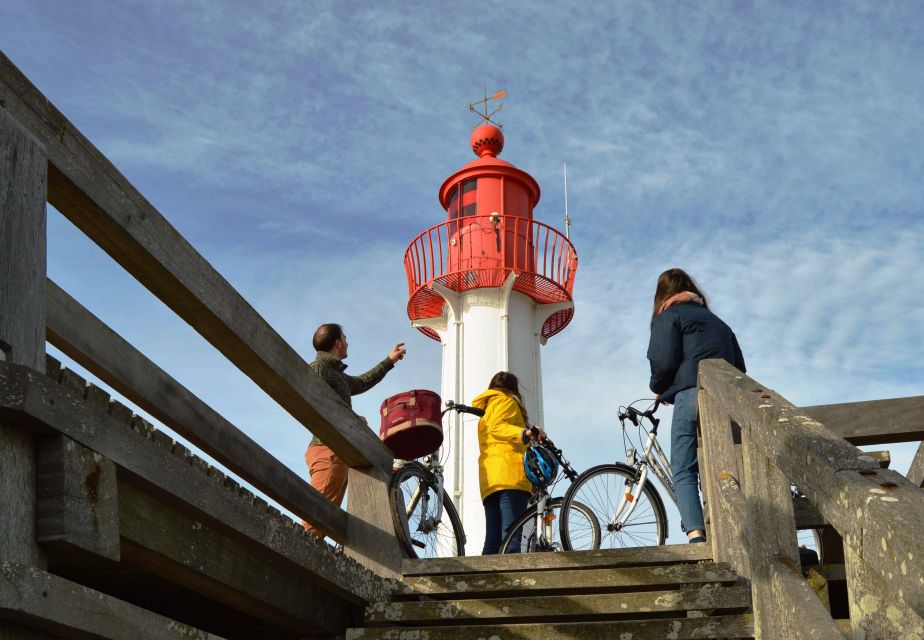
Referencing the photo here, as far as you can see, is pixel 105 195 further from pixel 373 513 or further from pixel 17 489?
pixel 373 513

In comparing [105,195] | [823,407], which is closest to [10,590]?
[105,195]

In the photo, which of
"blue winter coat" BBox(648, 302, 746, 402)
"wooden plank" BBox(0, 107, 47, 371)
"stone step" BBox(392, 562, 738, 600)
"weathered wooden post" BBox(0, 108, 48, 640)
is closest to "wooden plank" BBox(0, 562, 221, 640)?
"weathered wooden post" BBox(0, 108, 48, 640)

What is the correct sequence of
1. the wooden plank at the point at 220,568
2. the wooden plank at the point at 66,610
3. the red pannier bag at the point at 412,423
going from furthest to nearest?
1. the red pannier bag at the point at 412,423
2. the wooden plank at the point at 220,568
3. the wooden plank at the point at 66,610

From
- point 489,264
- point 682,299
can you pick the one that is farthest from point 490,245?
point 682,299

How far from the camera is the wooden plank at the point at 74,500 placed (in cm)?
258

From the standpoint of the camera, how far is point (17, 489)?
2525 mm

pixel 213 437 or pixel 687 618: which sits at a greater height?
pixel 213 437

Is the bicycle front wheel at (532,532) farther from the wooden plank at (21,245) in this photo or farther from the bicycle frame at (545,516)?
the wooden plank at (21,245)

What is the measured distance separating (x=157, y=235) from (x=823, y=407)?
270 cm

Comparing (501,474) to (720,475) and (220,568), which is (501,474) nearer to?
(720,475)

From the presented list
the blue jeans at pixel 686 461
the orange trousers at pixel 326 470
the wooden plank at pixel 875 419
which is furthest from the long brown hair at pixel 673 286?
the orange trousers at pixel 326 470

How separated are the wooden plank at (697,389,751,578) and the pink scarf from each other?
1.05 meters

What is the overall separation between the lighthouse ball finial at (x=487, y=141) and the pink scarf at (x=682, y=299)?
35.8ft

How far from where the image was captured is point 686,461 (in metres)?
5.37
